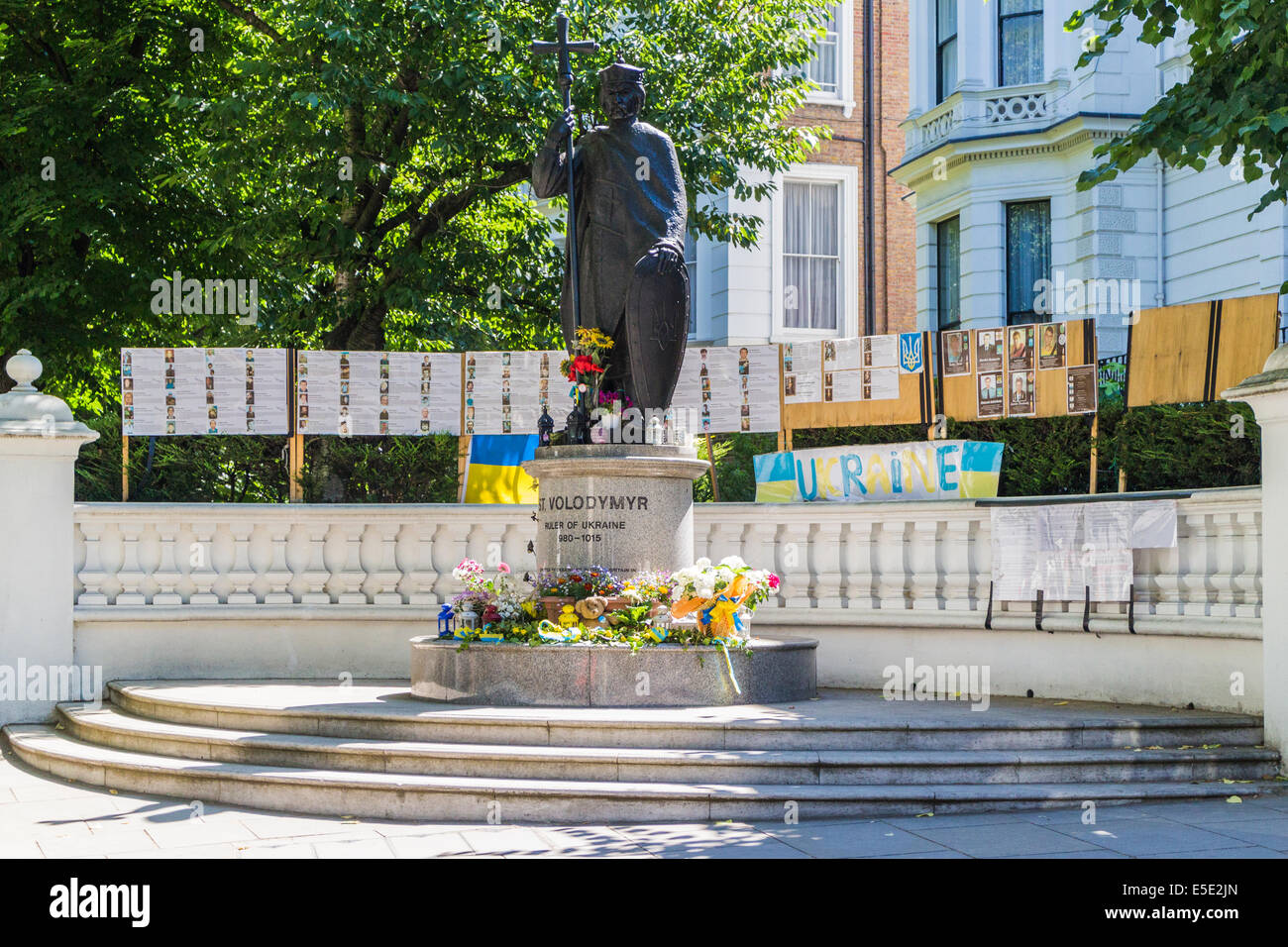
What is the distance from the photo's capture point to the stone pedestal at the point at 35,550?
12.5 metres

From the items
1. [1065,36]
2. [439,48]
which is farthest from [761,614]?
[1065,36]

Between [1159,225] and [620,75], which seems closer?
[620,75]

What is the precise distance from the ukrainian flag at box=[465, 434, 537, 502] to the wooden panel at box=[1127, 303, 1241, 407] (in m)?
6.16

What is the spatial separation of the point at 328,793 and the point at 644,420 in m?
4.34

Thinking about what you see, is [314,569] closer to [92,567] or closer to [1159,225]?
[92,567]

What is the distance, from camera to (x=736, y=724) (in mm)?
9328

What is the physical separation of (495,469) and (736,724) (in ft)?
20.9

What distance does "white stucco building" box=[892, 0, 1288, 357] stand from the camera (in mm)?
21641

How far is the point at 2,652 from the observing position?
12445 mm

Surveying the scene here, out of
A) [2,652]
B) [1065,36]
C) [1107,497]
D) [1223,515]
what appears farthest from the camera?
[1065,36]

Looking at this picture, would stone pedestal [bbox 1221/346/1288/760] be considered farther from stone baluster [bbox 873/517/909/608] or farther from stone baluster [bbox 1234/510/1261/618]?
stone baluster [bbox 873/517/909/608]

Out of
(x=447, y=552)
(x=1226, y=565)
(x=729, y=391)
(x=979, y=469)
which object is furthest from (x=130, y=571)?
(x=1226, y=565)

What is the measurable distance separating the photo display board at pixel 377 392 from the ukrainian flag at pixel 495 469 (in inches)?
24.5

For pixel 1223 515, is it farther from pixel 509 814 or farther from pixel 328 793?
pixel 328 793
